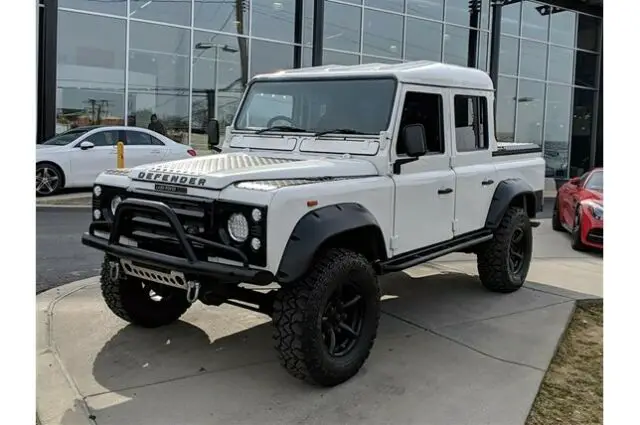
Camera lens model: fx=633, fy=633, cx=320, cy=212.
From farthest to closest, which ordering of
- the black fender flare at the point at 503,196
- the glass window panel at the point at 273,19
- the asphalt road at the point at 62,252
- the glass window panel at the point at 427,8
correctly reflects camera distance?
the glass window panel at the point at 427,8, the glass window panel at the point at 273,19, the asphalt road at the point at 62,252, the black fender flare at the point at 503,196

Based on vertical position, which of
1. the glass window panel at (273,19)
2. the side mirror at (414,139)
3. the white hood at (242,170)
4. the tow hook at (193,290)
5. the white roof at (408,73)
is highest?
the glass window panel at (273,19)

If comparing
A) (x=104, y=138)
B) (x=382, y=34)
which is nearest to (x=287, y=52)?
(x=382, y=34)

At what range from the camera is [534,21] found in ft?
76.8

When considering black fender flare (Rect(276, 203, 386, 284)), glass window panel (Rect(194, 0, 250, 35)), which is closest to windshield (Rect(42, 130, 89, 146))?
glass window panel (Rect(194, 0, 250, 35))

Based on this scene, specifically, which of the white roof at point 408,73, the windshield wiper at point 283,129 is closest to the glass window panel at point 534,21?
the white roof at point 408,73

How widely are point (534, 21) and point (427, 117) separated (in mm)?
20501

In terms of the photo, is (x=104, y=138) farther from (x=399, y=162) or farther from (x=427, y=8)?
(x=427, y=8)

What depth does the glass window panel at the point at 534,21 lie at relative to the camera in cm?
2311

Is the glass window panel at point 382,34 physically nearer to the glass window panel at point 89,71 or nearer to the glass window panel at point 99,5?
the glass window panel at point 99,5

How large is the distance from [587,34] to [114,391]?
25.7 metres

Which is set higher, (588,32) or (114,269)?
(588,32)

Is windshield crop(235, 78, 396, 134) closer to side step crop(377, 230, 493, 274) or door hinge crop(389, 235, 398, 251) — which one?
door hinge crop(389, 235, 398, 251)

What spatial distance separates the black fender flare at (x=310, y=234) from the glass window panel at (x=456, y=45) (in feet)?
61.2

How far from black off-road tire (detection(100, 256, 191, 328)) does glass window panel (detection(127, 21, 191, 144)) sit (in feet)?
38.9
